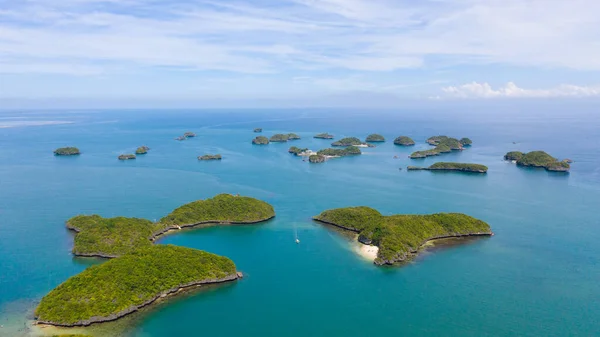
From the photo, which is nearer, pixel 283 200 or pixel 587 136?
pixel 283 200

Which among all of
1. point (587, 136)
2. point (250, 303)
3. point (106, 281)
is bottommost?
point (250, 303)

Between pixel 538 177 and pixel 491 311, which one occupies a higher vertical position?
pixel 538 177

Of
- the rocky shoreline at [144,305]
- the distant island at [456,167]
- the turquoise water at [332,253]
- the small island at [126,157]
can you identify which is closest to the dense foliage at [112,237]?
the turquoise water at [332,253]

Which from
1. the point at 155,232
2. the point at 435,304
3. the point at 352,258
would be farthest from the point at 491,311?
the point at 155,232

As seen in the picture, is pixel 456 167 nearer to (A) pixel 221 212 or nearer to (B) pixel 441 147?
(B) pixel 441 147

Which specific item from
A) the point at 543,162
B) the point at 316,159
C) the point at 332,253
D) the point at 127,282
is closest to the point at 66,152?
the point at 316,159

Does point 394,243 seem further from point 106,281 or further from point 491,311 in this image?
point 106,281

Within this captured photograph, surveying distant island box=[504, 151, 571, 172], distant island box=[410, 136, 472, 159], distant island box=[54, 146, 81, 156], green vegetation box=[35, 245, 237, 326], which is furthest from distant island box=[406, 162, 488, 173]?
distant island box=[54, 146, 81, 156]

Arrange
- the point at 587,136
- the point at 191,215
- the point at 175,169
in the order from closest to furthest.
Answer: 1. the point at 191,215
2. the point at 175,169
3. the point at 587,136

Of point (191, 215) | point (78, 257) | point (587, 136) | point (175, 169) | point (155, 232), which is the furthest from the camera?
point (587, 136)
